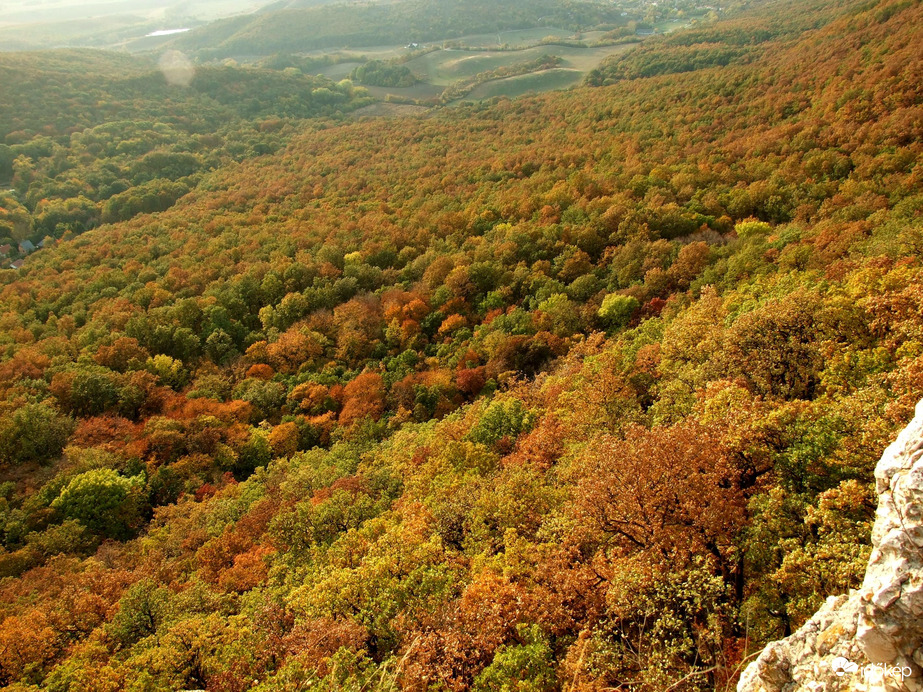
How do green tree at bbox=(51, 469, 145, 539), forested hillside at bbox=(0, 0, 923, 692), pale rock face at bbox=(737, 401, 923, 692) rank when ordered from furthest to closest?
green tree at bbox=(51, 469, 145, 539)
forested hillside at bbox=(0, 0, 923, 692)
pale rock face at bbox=(737, 401, 923, 692)

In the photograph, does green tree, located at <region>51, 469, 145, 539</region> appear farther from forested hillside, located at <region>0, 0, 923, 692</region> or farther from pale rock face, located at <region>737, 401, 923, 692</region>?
pale rock face, located at <region>737, 401, 923, 692</region>

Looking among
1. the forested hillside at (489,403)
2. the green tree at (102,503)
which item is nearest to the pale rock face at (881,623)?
the forested hillside at (489,403)

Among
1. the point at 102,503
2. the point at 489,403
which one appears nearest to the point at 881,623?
the point at 489,403

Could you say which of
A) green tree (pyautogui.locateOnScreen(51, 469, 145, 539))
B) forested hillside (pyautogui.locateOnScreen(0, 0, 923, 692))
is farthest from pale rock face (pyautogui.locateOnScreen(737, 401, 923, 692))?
green tree (pyautogui.locateOnScreen(51, 469, 145, 539))

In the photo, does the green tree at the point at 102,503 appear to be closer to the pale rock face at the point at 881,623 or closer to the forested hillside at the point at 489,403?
the forested hillside at the point at 489,403

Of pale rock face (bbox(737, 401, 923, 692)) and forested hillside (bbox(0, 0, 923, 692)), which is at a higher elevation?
pale rock face (bbox(737, 401, 923, 692))

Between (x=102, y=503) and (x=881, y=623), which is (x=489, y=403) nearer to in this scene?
(x=102, y=503)

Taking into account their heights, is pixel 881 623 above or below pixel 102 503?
above
